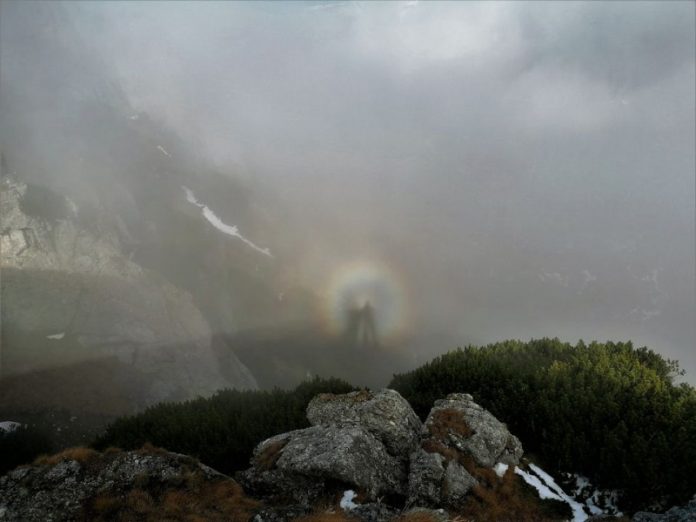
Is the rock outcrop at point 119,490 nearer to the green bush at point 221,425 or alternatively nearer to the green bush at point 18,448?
the green bush at point 221,425

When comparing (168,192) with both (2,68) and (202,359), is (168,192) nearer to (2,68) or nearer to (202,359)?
(2,68)

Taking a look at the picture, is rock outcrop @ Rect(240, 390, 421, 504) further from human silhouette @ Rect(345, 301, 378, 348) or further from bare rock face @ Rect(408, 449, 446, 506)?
human silhouette @ Rect(345, 301, 378, 348)

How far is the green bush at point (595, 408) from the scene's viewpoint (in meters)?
16.7

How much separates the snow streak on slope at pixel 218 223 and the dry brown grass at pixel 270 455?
154908 millimetres

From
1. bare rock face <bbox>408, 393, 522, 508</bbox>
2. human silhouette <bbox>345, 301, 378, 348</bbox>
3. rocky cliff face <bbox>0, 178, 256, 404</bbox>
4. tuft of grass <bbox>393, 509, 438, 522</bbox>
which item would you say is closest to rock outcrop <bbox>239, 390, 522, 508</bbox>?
bare rock face <bbox>408, 393, 522, 508</bbox>

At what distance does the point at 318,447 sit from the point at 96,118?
184551 mm

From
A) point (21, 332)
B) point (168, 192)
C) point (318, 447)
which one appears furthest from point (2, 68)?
point (318, 447)

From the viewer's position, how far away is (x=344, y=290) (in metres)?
181

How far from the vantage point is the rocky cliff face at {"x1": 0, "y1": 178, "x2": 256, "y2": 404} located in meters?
94.1

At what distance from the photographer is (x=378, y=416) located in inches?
743

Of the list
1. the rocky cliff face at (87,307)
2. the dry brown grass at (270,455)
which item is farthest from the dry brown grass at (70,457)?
the rocky cliff face at (87,307)

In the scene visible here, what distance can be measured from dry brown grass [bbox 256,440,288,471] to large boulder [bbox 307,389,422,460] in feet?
7.60

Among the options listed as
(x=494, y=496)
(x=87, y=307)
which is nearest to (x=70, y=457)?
(x=494, y=496)

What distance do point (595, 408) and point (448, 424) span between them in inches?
331
